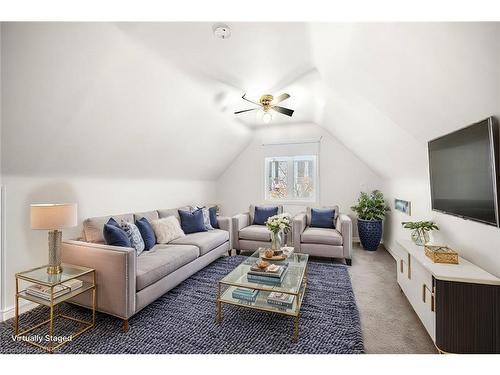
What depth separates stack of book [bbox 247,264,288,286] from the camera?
213 cm

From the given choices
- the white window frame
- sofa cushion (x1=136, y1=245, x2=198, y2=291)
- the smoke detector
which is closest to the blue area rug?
sofa cushion (x1=136, y1=245, x2=198, y2=291)

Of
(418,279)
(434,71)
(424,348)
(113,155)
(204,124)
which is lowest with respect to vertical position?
(424,348)

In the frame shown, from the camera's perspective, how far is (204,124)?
144 inches

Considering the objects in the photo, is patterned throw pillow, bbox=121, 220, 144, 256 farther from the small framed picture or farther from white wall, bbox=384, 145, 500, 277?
the small framed picture

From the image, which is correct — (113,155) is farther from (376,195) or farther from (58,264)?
(376,195)

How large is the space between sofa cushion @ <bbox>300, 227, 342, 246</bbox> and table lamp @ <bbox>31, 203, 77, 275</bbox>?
10.0 ft

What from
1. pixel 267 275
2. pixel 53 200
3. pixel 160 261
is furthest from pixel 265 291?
pixel 53 200

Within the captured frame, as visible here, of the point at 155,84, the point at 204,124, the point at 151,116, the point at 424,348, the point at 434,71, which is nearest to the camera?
the point at 434,71

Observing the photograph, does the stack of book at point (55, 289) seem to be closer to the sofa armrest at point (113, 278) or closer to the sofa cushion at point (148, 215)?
the sofa armrest at point (113, 278)

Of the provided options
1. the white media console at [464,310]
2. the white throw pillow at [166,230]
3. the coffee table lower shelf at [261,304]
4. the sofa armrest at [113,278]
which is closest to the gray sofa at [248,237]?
the white throw pillow at [166,230]

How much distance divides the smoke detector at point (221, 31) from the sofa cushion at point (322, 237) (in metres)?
2.94

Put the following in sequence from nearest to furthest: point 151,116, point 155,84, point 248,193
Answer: point 155,84, point 151,116, point 248,193
